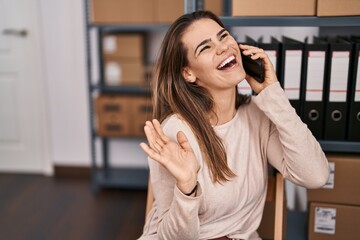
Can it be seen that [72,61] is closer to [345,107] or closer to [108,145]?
[108,145]

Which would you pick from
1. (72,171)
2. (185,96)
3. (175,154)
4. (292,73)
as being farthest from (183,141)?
(72,171)

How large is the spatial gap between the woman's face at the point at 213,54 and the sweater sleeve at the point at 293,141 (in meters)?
0.12

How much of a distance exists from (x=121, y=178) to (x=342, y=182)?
1.97 meters

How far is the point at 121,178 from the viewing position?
339 centimetres

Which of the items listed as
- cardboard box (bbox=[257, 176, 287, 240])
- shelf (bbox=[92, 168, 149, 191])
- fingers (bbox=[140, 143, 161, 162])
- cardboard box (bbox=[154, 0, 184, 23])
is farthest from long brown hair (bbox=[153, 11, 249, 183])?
shelf (bbox=[92, 168, 149, 191])

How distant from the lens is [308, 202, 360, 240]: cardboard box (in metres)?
1.76

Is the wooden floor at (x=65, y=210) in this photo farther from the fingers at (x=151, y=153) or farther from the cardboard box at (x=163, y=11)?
the fingers at (x=151, y=153)

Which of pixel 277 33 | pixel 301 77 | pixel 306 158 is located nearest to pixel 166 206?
pixel 306 158

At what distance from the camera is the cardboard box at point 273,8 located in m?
1.57

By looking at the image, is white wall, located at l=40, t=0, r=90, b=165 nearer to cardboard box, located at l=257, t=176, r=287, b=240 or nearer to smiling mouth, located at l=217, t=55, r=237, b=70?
cardboard box, located at l=257, t=176, r=287, b=240

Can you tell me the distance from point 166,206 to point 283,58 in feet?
2.16

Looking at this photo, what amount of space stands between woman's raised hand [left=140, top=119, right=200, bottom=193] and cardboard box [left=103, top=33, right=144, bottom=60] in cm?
177

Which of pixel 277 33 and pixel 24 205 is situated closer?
pixel 277 33

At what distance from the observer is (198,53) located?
1470mm
